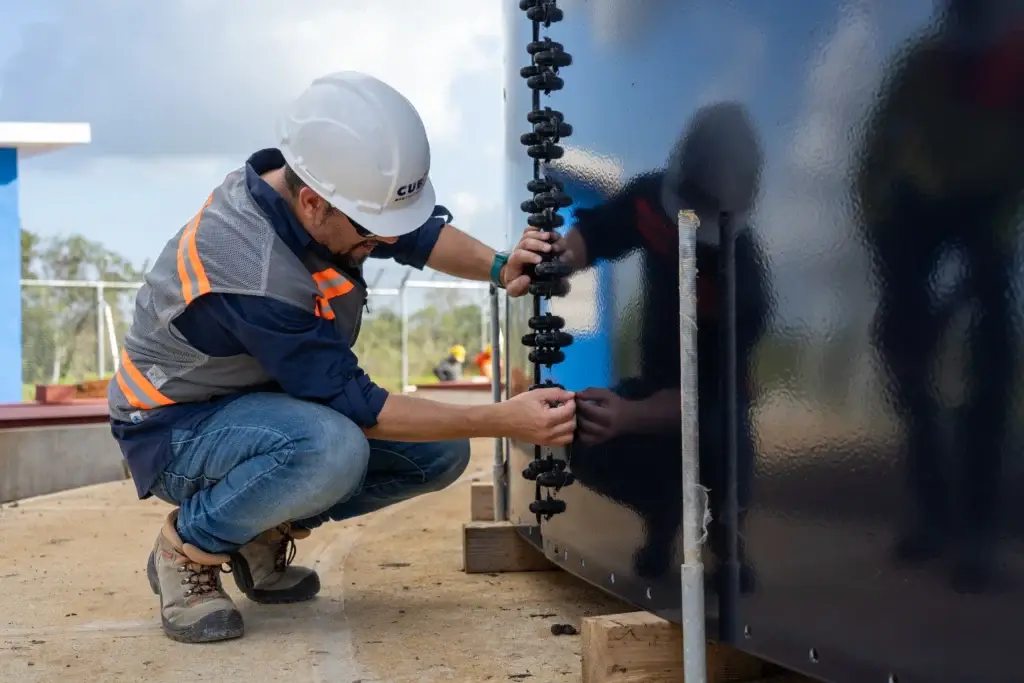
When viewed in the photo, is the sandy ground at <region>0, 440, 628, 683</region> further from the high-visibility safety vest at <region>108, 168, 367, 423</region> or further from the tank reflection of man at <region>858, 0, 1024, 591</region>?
the tank reflection of man at <region>858, 0, 1024, 591</region>

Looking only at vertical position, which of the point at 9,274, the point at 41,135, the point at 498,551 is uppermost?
the point at 41,135

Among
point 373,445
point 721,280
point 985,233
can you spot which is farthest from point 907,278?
point 373,445

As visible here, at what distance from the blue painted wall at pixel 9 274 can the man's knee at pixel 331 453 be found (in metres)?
10.3

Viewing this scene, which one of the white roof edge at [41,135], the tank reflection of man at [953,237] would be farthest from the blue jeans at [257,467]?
the white roof edge at [41,135]

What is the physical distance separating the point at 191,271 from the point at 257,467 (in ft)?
1.44

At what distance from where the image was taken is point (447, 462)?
2.96m

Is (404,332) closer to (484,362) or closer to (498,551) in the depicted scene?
(484,362)

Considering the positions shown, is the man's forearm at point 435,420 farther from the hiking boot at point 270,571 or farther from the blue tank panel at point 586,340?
the hiking boot at point 270,571

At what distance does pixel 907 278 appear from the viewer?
4.92 ft

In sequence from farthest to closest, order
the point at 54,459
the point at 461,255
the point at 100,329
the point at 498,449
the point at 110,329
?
the point at 110,329 < the point at 100,329 < the point at 54,459 < the point at 498,449 < the point at 461,255

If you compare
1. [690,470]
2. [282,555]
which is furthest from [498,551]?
[690,470]

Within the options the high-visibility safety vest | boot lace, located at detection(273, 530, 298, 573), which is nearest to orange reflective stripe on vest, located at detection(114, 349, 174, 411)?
the high-visibility safety vest

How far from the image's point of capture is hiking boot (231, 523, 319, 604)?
2914 millimetres

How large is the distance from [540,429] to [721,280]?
2.13 ft
